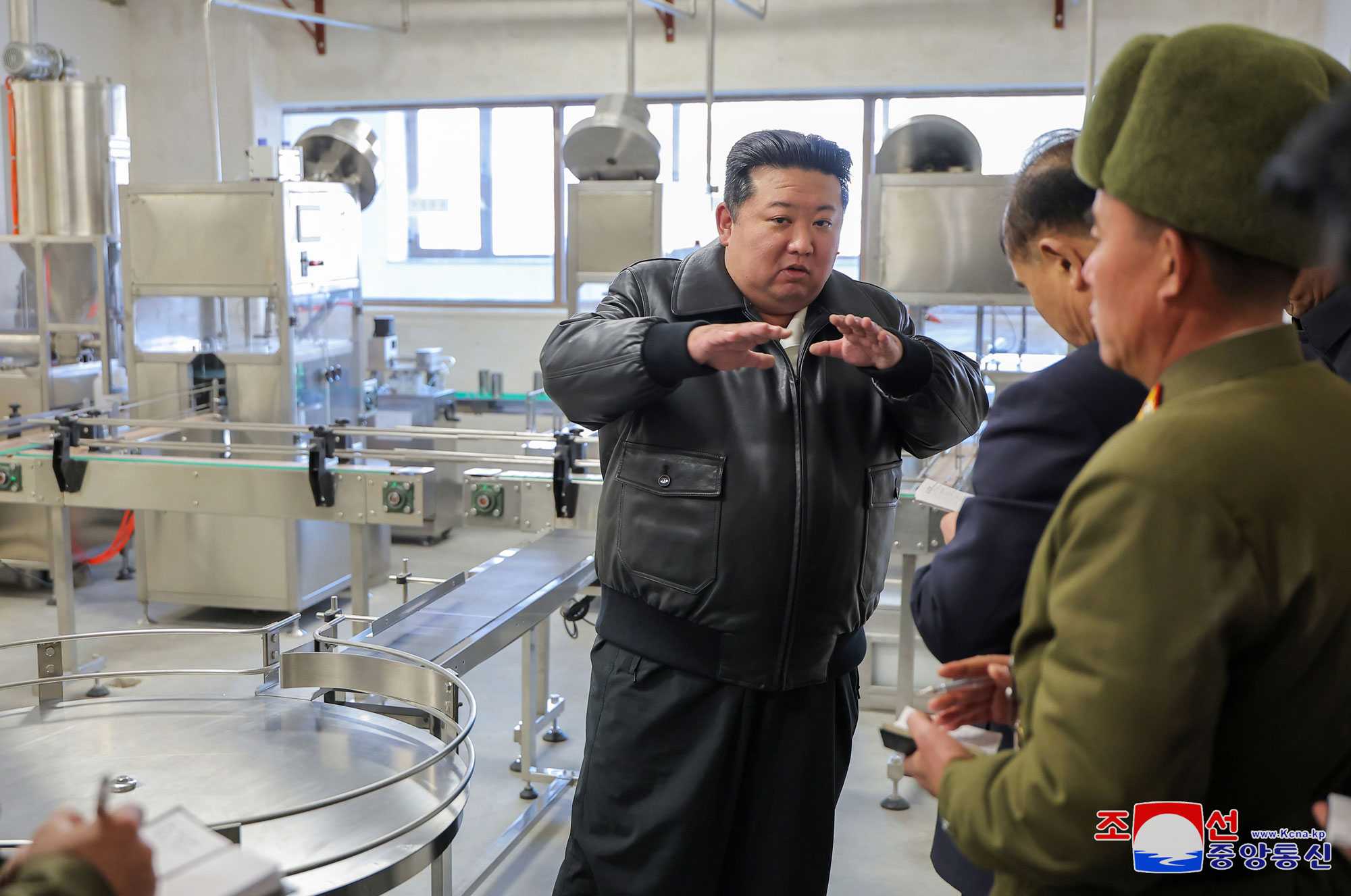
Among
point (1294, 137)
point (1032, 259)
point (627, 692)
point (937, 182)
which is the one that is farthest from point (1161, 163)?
point (937, 182)

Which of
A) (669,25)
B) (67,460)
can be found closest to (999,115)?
(669,25)

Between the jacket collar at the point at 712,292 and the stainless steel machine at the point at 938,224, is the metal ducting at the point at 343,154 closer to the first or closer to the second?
the stainless steel machine at the point at 938,224

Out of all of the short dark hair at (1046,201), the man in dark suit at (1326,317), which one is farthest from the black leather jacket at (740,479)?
the man in dark suit at (1326,317)

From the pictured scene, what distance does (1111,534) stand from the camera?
2.21 ft

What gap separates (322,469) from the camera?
307cm

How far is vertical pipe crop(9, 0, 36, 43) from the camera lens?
15.3 feet

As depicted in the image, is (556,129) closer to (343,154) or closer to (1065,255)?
(343,154)

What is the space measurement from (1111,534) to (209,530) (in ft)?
13.3

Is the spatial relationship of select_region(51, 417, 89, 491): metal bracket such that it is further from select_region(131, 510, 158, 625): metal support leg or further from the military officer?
the military officer

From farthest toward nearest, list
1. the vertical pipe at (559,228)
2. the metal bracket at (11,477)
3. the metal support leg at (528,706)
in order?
the vertical pipe at (559,228)
the metal bracket at (11,477)
the metal support leg at (528,706)

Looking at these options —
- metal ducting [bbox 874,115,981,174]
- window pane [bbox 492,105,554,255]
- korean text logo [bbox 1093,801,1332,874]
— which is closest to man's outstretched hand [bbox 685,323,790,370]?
korean text logo [bbox 1093,801,1332,874]

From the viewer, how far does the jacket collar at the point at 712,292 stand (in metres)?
1.59

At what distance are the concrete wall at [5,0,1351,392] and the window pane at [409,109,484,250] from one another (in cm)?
47

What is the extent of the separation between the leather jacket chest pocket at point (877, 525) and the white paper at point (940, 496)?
0.32 feet
